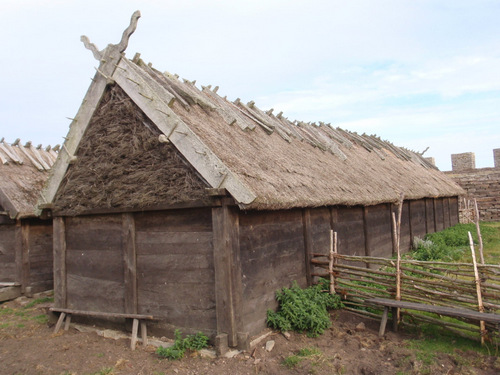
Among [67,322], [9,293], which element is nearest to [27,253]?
[9,293]

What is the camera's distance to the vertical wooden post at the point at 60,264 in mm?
7621

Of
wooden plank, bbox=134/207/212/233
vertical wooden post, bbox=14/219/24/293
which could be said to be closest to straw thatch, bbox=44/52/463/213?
wooden plank, bbox=134/207/212/233

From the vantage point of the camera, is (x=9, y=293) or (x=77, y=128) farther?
(x=9, y=293)

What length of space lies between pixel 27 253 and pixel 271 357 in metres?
7.95

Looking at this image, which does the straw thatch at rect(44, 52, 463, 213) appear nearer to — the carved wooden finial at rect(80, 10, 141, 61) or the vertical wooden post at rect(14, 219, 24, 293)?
the carved wooden finial at rect(80, 10, 141, 61)

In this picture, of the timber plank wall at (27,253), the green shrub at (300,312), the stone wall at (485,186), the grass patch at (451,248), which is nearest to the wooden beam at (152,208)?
the green shrub at (300,312)

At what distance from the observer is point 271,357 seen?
552 cm

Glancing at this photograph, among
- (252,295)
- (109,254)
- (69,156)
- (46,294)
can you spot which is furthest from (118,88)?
(46,294)

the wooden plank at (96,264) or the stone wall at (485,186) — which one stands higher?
the stone wall at (485,186)

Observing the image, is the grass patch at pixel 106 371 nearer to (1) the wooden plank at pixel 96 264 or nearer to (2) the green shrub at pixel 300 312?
(1) the wooden plank at pixel 96 264

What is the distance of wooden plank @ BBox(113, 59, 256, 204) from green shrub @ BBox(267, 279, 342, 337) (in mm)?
2150

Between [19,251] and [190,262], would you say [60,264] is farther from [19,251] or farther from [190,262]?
[19,251]

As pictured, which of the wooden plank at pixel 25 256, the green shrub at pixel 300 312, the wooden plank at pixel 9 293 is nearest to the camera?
the green shrub at pixel 300 312

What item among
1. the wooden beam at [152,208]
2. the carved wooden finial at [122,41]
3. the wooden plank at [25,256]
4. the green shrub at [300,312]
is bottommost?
the green shrub at [300,312]
